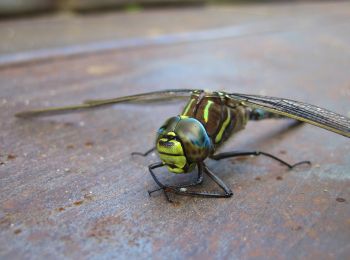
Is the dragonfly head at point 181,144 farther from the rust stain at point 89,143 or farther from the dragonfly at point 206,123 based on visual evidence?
the rust stain at point 89,143

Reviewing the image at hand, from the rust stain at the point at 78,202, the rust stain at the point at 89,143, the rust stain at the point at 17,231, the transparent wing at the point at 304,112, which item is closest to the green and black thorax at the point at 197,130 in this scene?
the transparent wing at the point at 304,112


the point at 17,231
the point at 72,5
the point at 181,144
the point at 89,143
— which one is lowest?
the point at 72,5

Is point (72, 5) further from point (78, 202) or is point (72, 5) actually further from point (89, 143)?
point (78, 202)

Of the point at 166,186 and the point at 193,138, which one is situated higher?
the point at 193,138

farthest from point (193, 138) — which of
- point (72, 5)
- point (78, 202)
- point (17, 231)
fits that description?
point (72, 5)

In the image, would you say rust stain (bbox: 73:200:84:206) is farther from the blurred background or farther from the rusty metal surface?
the blurred background

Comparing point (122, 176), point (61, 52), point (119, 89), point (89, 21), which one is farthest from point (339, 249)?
point (89, 21)
